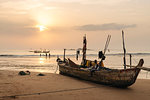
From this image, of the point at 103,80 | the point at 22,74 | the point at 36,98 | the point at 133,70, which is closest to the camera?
the point at 36,98

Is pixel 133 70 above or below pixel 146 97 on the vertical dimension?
above

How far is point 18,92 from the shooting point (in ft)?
31.2

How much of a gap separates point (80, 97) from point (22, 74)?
9.18 m

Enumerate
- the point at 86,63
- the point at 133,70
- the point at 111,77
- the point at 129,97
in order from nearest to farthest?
the point at 129,97
the point at 133,70
the point at 111,77
the point at 86,63

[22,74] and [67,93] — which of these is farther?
[22,74]

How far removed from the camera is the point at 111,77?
11.8 meters

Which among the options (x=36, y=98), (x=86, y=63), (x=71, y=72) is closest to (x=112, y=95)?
(x=36, y=98)

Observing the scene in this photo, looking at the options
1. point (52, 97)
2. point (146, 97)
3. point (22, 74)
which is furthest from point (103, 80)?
point (22, 74)

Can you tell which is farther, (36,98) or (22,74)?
(22,74)

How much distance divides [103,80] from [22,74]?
26.2 feet

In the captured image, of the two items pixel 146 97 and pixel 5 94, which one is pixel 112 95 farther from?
pixel 5 94

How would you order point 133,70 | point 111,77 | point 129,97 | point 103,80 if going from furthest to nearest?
point 103,80
point 111,77
point 133,70
point 129,97

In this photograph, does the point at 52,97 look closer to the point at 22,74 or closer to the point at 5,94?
the point at 5,94

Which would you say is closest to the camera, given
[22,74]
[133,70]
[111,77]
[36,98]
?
[36,98]
